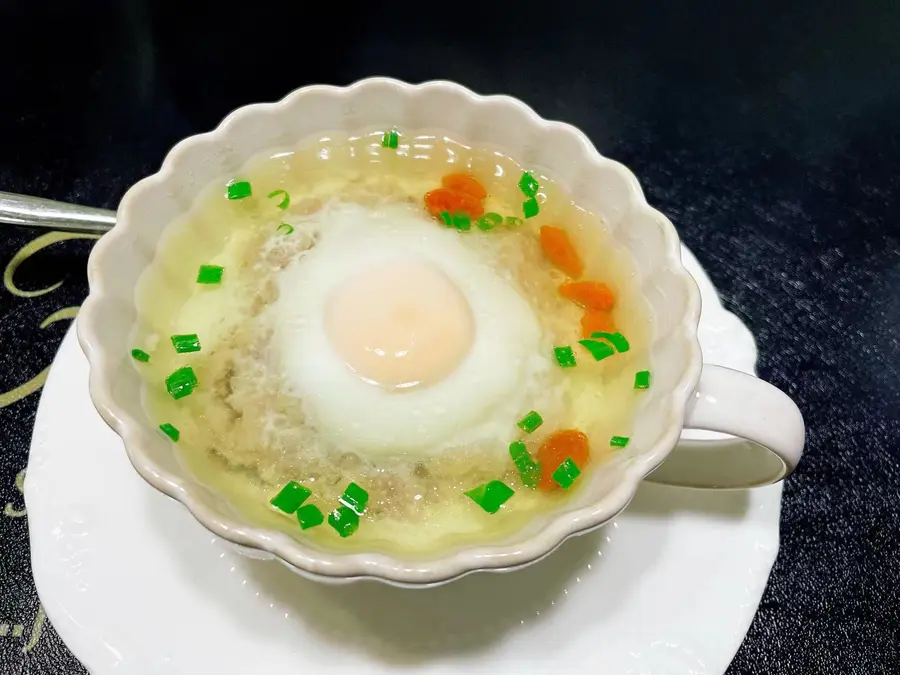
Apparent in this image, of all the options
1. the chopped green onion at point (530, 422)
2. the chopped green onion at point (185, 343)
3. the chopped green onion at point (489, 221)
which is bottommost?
the chopped green onion at point (185, 343)

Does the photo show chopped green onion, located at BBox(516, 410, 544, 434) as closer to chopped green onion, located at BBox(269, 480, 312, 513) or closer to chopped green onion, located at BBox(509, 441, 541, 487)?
chopped green onion, located at BBox(509, 441, 541, 487)

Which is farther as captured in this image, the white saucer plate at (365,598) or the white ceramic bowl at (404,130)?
the white saucer plate at (365,598)

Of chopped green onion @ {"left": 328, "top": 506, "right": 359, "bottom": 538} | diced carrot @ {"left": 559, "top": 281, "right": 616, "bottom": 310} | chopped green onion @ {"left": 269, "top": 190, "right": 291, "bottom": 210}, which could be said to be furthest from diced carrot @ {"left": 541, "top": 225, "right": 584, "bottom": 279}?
chopped green onion @ {"left": 328, "top": 506, "right": 359, "bottom": 538}

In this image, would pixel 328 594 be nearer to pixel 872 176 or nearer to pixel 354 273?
pixel 354 273

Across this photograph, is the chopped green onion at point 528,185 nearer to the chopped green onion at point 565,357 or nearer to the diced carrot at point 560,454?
the chopped green onion at point 565,357

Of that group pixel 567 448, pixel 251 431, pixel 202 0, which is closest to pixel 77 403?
pixel 251 431

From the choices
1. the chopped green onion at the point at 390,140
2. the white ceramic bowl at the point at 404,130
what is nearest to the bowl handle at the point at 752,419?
the white ceramic bowl at the point at 404,130
